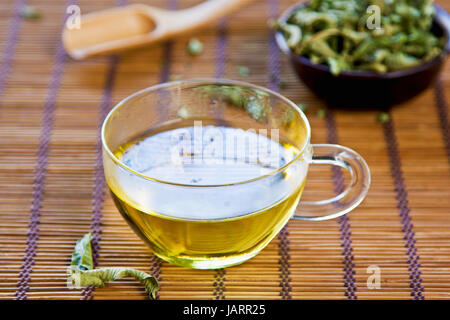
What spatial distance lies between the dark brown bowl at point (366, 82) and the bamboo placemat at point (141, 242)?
0.15 feet

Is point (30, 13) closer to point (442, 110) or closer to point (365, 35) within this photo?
point (365, 35)

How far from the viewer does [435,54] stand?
1125 millimetres

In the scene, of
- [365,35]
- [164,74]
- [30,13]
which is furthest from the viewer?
[30,13]

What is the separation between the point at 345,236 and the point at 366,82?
0.33 meters

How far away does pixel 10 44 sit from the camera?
4.53 feet

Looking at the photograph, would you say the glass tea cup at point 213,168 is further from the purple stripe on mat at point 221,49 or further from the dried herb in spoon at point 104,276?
the purple stripe on mat at point 221,49

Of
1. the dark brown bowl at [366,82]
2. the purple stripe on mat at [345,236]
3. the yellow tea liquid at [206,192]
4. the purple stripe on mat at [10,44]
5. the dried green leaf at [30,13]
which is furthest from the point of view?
the dried green leaf at [30,13]

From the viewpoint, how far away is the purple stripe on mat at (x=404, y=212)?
81 cm

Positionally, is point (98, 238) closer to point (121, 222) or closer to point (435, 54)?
point (121, 222)

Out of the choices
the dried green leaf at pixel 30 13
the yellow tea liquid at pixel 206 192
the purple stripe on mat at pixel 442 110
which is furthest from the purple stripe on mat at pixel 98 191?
the purple stripe on mat at pixel 442 110

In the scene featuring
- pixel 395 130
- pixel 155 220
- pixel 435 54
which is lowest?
pixel 395 130

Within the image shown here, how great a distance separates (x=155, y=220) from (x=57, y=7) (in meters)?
1.01

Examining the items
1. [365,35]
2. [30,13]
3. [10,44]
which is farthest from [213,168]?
[30,13]

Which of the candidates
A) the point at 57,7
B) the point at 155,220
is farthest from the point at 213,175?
the point at 57,7
